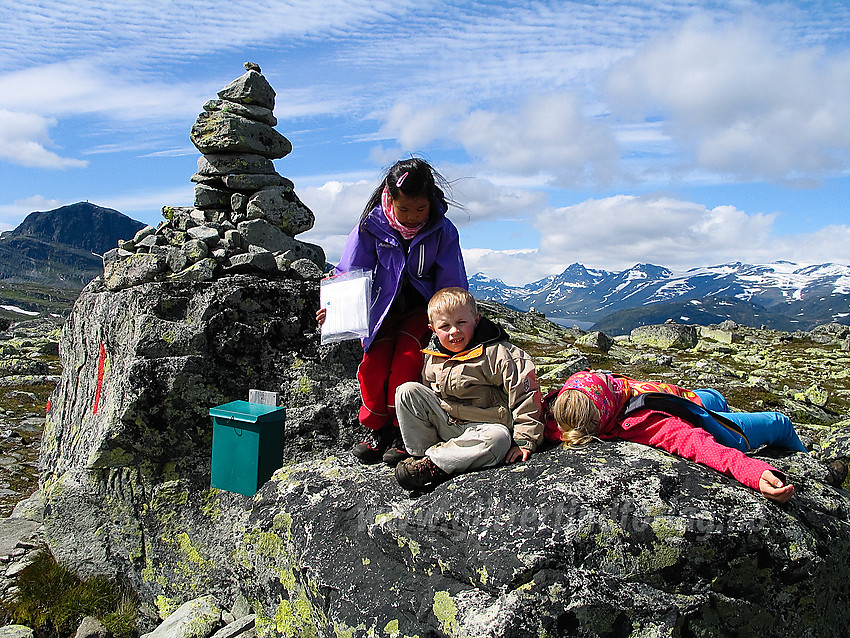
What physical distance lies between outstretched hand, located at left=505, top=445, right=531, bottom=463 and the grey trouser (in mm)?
52

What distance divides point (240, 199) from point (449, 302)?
13230 millimetres

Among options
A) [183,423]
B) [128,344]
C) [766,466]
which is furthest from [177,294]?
[766,466]

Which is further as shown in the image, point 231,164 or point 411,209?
point 231,164

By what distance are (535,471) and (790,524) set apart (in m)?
2.22

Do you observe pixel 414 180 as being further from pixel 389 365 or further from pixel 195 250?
pixel 195 250

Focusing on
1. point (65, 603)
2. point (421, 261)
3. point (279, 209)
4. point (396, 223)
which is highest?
point (279, 209)

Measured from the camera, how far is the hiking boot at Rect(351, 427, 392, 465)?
780cm

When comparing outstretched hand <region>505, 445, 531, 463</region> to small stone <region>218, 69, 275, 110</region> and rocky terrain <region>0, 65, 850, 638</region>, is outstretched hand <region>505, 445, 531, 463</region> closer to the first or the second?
rocky terrain <region>0, 65, 850, 638</region>

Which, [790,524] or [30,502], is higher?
[790,524]

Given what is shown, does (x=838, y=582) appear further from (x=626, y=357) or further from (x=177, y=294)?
(x=626, y=357)

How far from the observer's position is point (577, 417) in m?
6.40

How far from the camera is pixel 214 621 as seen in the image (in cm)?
848

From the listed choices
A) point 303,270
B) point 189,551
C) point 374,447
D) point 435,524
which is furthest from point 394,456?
point 303,270

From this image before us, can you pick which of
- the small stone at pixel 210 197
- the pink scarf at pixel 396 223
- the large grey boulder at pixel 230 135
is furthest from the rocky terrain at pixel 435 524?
the large grey boulder at pixel 230 135
